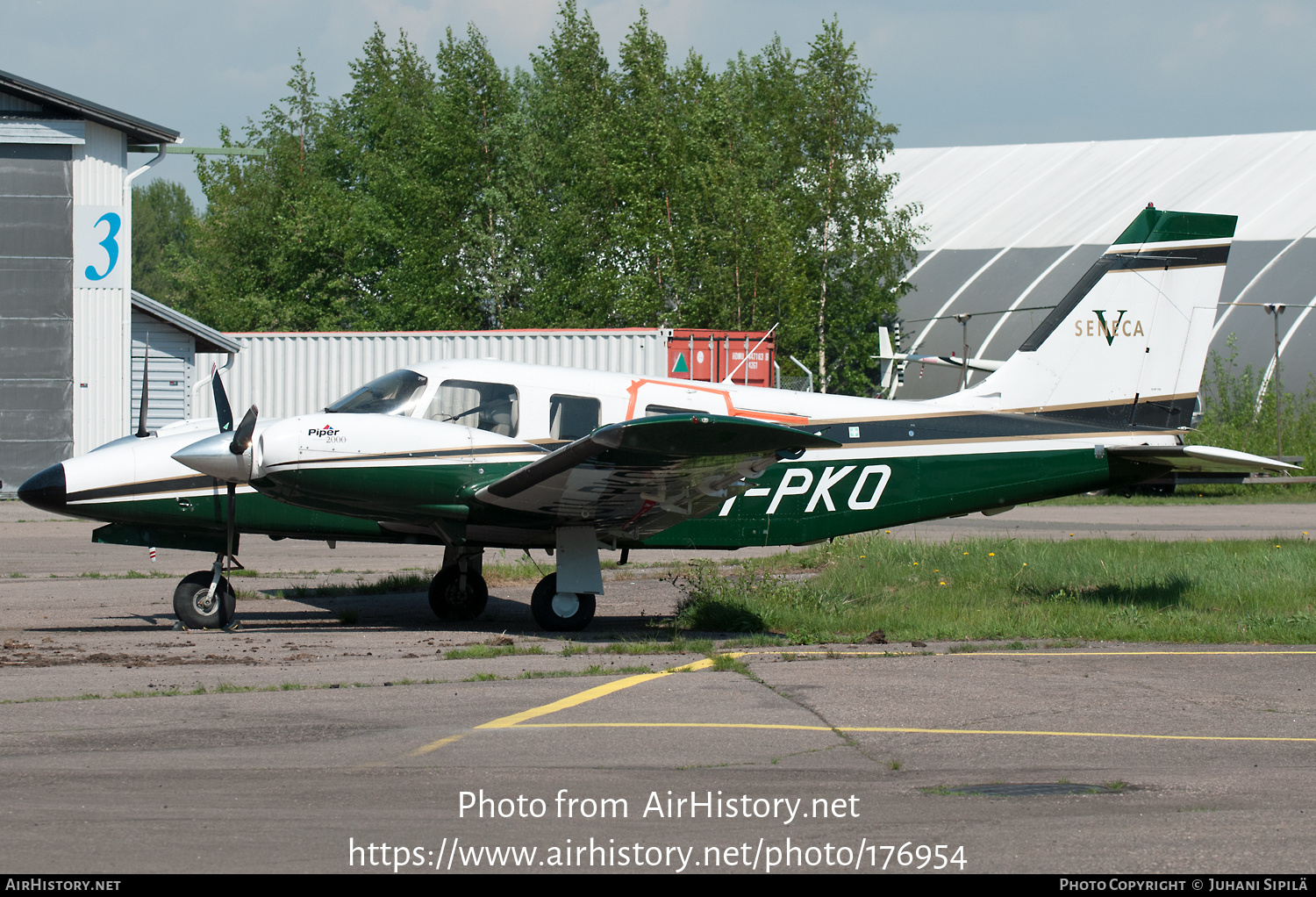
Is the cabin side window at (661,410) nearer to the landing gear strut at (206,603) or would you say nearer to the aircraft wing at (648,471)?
the aircraft wing at (648,471)

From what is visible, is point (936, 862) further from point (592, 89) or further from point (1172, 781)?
point (592, 89)

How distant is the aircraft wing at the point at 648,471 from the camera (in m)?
8.83

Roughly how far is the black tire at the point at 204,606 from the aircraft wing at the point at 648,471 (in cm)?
272

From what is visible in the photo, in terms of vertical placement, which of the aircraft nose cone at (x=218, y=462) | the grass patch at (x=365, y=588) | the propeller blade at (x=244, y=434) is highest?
the propeller blade at (x=244, y=434)

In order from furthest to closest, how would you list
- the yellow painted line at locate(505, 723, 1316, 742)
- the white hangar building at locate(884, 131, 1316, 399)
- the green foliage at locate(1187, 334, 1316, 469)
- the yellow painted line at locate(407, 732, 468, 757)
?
the white hangar building at locate(884, 131, 1316, 399), the green foliage at locate(1187, 334, 1316, 469), the yellow painted line at locate(505, 723, 1316, 742), the yellow painted line at locate(407, 732, 468, 757)

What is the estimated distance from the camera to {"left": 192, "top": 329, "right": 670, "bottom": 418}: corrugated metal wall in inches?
1013

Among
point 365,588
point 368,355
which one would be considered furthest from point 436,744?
point 368,355

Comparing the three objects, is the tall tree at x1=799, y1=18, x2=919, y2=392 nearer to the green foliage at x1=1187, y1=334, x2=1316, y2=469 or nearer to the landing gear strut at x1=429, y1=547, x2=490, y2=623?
the green foliage at x1=1187, y1=334, x2=1316, y2=469

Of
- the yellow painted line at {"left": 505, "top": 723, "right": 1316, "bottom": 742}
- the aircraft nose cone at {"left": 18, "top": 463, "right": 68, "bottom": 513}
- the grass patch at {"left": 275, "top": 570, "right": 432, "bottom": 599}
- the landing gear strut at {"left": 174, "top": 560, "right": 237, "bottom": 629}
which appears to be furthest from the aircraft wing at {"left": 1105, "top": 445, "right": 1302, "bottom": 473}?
the aircraft nose cone at {"left": 18, "top": 463, "right": 68, "bottom": 513}

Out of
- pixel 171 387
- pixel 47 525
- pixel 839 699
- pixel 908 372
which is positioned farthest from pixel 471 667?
pixel 908 372

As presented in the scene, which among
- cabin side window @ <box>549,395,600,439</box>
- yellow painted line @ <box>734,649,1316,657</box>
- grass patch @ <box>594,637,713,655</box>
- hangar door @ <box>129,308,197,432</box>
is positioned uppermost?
hangar door @ <box>129,308,197,432</box>

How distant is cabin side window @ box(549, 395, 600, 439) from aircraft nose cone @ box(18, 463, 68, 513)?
14.4ft

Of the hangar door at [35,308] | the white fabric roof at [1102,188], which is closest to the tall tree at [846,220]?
the white fabric roof at [1102,188]

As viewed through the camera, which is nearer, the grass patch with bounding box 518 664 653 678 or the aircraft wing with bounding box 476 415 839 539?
the grass patch with bounding box 518 664 653 678
